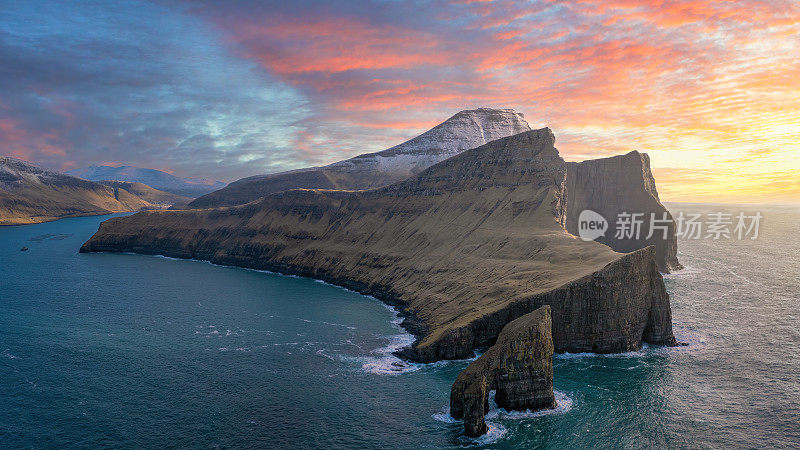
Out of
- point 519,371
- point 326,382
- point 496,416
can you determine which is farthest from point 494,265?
point 496,416

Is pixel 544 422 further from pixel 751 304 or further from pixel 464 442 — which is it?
pixel 751 304

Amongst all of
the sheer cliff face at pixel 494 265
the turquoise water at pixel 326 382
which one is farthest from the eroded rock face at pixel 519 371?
the sheer cliff face at pixel 494 265

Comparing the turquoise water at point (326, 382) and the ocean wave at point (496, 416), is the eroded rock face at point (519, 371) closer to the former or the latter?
the ocean wave at point (496, 416)

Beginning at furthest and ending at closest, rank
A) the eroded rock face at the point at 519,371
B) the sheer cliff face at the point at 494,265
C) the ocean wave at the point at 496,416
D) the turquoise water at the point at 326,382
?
1. the sheer cliff face at the point at 494,265
2. the eroded rock face at the point at 519,371
3. the turquoise water at the point at 326,382
4. the ocean wave at the point at 496,416

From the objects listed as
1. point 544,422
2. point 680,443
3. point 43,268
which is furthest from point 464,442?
point 43,268

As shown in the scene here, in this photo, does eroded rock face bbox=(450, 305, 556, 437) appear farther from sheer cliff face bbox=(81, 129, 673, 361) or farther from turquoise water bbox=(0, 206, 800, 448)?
sheer cliff face bbox=(81, 129, 673, 361)

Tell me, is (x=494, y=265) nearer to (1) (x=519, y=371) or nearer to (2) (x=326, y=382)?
(1) (x=519, y=371)

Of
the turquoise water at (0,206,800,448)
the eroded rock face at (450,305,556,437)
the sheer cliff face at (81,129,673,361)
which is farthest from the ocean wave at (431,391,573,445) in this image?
the sheer cliff face at (81,129,673,361)

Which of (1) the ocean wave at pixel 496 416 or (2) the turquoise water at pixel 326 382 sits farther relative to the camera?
(2) the turquoise water at pixel 326 382
